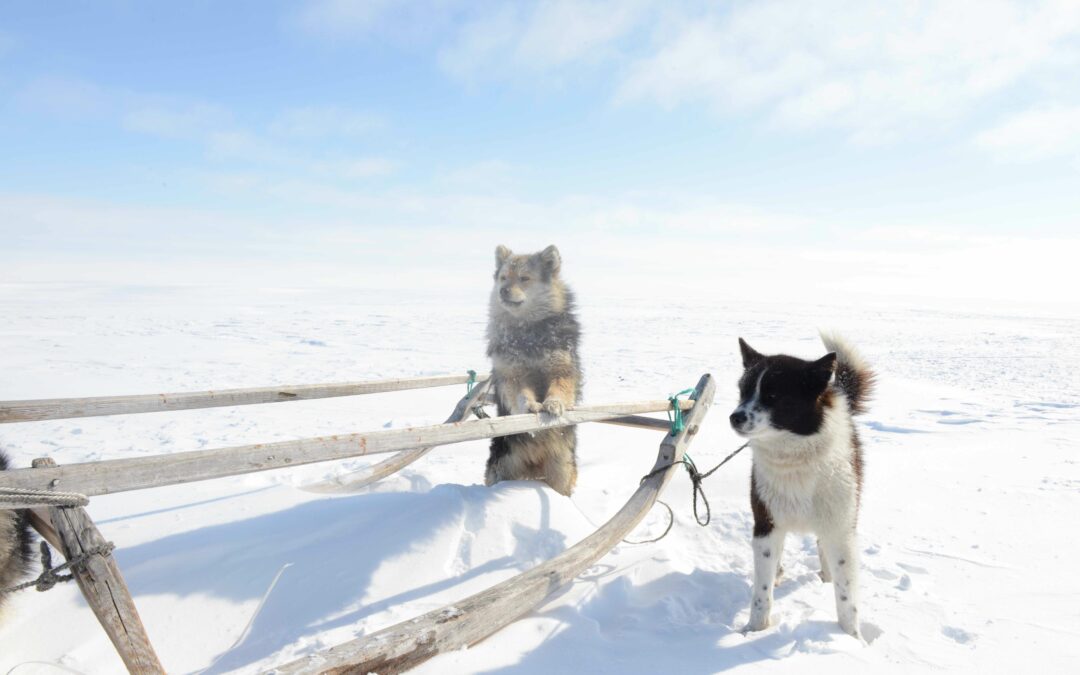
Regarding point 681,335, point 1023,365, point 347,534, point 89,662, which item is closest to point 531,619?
point 347,534

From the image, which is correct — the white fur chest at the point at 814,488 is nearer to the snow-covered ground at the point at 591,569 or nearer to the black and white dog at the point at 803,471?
the black and white dog at the point at 803,471

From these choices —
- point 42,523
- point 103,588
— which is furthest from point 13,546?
point 103,588

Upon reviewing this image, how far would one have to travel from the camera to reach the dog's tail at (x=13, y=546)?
271 centimetres

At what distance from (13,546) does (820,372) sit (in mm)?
3911

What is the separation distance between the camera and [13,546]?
9.05ft

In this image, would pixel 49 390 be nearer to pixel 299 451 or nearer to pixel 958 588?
pixel 299 451

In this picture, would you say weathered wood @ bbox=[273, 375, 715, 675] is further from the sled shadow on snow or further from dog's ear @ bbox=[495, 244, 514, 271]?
dog's ear @ bbox=[495, 244, 514, 271]

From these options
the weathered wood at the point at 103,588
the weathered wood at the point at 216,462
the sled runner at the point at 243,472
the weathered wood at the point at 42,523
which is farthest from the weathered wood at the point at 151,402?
the weathered wood at the point at 103,588

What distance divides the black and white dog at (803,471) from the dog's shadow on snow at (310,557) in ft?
4.59

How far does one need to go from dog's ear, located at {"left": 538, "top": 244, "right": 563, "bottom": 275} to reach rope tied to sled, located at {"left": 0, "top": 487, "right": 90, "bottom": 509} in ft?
14.2

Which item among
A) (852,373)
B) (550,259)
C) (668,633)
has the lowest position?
(668,633)

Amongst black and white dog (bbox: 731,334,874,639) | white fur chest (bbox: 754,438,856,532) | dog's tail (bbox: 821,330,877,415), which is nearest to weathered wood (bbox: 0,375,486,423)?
black and white dog (bbox: 731,334,874,639)

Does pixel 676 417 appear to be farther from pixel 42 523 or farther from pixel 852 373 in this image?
pixel 42 523

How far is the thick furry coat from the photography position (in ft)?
15.7
